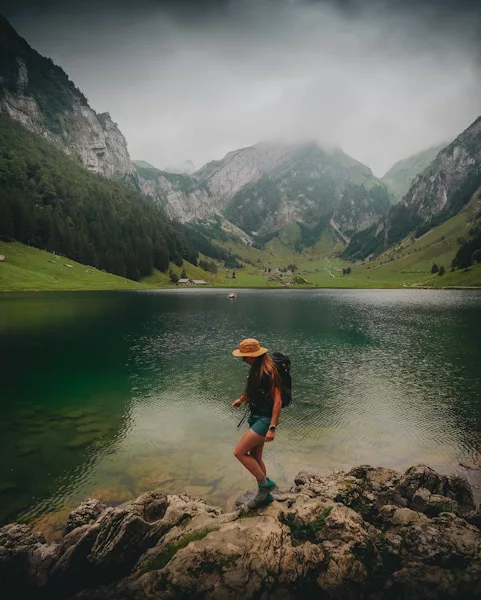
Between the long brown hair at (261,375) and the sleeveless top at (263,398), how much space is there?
2.9 inches

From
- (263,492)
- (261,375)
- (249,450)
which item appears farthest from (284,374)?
(263,492)

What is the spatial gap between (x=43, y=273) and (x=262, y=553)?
154m

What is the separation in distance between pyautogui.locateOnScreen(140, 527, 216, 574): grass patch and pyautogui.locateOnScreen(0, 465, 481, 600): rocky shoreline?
1.2 inches

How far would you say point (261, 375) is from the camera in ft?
35.9

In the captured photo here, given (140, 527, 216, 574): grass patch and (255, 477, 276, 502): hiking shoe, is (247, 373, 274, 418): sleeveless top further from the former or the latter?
(140, 527, 216, 574): grass patch

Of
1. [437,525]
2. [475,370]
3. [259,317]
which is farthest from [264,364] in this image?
[259,317]

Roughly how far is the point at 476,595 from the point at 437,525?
8.08ft

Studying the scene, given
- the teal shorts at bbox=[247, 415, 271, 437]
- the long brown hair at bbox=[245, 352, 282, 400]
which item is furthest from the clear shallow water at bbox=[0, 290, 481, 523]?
the long brown hair at bbox=[245, 352, 282, 400]

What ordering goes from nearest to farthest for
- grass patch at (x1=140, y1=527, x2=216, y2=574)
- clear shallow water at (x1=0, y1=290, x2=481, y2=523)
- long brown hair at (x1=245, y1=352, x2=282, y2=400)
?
grass patch at (x1=140, y1=527, x2=216, y2=574)
long brown hair at (x1=245, y1=352, x2=282, y2=400)
clear shallow water at (x1=0, y1=290, x2=481, y2=523)

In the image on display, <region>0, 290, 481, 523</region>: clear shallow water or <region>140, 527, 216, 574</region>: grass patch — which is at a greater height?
<region>140, 527, 216, 574</region>: grass patch

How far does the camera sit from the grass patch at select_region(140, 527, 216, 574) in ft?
28.4

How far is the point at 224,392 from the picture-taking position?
2906cm

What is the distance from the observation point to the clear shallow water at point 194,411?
1608 centimetres

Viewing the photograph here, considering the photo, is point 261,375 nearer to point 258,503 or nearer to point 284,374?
point 284,374
